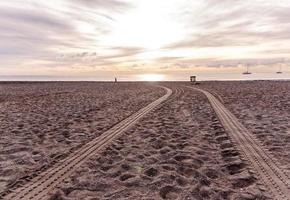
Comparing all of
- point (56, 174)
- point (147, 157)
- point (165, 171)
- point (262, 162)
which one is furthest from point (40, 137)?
point (262, 162)

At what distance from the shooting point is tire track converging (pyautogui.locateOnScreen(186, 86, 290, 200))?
5.98 meters

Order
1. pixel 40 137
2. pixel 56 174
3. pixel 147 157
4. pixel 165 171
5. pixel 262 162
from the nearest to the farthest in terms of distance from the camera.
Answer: pixel 56 174 < pixel 165 171 < pixel 262 162 < pixel 147 157 < pixel 40 137

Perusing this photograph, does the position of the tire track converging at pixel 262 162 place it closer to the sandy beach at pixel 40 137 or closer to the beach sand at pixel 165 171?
the beach sand at pixel 165 171

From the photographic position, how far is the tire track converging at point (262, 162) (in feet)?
19.6

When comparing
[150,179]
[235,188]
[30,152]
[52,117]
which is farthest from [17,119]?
[235,188]

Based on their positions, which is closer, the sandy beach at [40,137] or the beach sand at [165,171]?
the beach sand at [165,171]

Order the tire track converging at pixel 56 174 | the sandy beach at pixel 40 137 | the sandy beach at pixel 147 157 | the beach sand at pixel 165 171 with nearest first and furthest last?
the tire track converging at pixel 56 174 < the beach sand at pixel 165 171 < the sandy beach at pixel 147 157 < the sandy beach at pixel 40 137

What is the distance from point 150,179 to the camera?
6.64 metres

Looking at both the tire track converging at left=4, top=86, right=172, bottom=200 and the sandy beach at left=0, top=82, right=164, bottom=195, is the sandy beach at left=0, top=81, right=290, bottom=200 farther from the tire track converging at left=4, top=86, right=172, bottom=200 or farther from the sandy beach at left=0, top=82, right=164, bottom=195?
the tire track converging at left=4, top=86, right=172, bottom=200

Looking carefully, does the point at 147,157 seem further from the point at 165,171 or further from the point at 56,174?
the point at 56,174

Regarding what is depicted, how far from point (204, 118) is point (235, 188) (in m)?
8.92

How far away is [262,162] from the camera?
7.68m

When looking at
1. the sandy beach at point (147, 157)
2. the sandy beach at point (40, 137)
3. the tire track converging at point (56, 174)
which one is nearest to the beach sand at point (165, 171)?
the sandy beach at point (147, 157)

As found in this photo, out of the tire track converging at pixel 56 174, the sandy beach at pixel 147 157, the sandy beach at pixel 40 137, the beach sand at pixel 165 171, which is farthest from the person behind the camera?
the sandy beach at pixel 40 137
